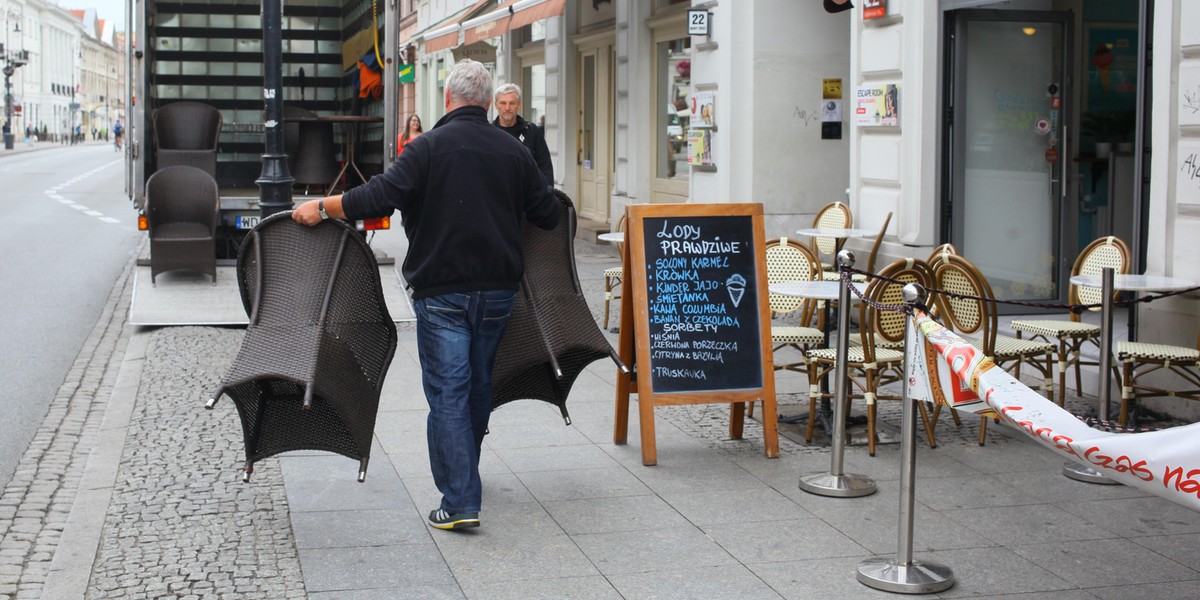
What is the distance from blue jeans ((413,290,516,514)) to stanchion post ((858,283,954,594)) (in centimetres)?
157

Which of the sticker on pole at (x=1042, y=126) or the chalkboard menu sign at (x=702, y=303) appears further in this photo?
the sticker on pole at (x=1042, y=126)

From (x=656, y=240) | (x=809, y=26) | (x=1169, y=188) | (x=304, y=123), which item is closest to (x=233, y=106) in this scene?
(x=304, y=123)

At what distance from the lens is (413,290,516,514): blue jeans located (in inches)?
217

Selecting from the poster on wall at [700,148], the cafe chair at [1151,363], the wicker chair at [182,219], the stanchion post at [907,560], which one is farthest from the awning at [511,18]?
the stanchion post at [907,560]

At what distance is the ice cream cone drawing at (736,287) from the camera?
22.9 feet

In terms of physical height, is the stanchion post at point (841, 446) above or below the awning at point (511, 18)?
below

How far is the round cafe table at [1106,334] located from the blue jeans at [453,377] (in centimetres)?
265

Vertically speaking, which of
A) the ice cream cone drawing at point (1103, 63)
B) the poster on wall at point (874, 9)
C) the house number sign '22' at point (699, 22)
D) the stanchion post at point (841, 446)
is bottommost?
the stanchion post at point (841, 446)

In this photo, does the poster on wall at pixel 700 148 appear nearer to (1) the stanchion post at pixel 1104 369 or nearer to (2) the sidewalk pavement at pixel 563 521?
(2) the sidewalk pavement at pixel 563 521

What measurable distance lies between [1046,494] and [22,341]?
829 centimetres

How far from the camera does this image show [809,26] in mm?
13250

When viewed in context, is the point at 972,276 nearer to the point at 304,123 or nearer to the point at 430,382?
the point at 430,382

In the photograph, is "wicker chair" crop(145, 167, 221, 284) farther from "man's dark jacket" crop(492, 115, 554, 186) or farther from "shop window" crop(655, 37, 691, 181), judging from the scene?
"shop window" crop(655, 37, 691, 181)

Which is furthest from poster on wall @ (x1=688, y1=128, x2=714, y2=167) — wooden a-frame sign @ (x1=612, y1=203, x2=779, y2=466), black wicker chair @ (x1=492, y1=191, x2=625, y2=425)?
black wicker chair @ (x1=492, y1=191, x2=625, y2=425)
